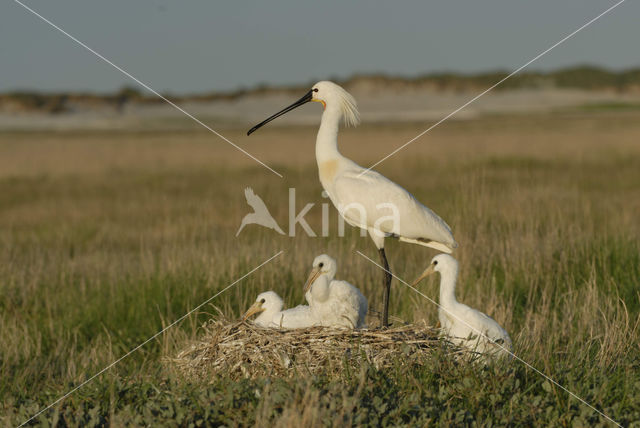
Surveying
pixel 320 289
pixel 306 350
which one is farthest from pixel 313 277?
pixel 306 350

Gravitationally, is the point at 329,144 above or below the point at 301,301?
above

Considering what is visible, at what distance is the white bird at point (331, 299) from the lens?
6.36m

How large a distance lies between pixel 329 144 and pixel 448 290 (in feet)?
5.01

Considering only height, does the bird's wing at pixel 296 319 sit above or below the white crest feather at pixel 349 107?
below

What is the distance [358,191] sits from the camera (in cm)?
655

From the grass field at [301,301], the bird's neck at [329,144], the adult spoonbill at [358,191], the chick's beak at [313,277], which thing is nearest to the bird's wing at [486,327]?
the grass field at [301,301]

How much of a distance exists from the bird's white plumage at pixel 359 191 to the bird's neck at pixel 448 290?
0.34 metres

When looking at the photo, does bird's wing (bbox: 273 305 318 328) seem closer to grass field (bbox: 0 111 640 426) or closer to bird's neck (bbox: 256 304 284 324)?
bird's neck (bbox: 256 304 284 324)

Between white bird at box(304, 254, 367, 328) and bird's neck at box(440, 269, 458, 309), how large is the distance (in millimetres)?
680

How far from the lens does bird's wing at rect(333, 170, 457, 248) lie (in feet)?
21.5

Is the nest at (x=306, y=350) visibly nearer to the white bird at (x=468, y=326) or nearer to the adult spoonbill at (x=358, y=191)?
the white bird at (x=468, y=326)

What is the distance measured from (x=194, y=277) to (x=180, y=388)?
397 centimetres

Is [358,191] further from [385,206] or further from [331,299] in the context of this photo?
[331,299]

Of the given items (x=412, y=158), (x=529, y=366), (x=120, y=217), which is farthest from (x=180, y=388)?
(x=412, y=158)
